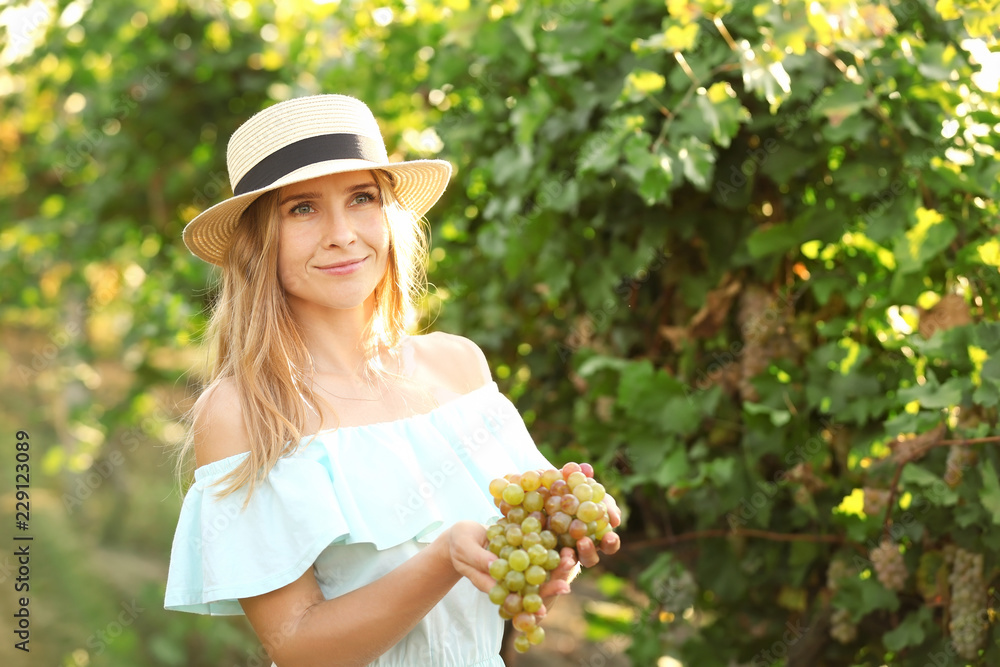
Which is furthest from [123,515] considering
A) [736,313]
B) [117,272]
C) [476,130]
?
[736,313]

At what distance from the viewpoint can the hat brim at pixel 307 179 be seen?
146 cm

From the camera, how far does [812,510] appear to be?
2.03 meters

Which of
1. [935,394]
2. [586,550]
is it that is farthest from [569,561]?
[935,394]

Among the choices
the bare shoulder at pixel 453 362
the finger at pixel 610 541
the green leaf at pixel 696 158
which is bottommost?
the bare shoulder at pixel 453 362

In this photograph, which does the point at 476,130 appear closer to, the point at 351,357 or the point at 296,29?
the point at 351,357

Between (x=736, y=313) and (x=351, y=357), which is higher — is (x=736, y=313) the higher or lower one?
the lower one

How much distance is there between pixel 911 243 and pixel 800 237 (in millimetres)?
259

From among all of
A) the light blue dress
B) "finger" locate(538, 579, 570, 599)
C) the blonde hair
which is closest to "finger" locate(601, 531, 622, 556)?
"finger" locate(538, 579, 570, 599)

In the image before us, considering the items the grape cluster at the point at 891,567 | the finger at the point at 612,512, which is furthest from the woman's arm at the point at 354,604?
the grape cluster at the point at 891,567

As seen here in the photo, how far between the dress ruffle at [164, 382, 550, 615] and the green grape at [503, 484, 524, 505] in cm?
28

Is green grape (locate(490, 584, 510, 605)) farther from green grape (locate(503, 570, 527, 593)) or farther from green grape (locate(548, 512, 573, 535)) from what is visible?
green grape (locate(548, 512, 573, 535))

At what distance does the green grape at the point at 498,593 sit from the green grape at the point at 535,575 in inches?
1.3

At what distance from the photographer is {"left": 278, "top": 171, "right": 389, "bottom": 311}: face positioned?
1506mm

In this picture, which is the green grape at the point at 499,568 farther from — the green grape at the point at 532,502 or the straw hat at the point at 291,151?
the straw hat at the point at 291,151
